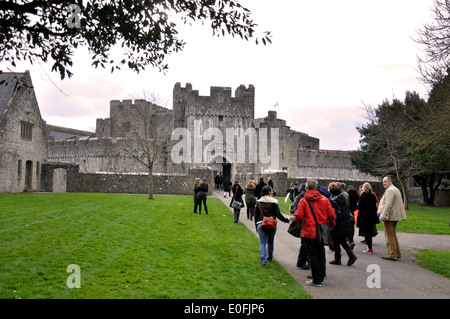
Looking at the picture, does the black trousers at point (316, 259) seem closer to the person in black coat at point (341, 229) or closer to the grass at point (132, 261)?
the grass at point (132, 261)

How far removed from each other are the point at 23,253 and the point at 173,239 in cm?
382

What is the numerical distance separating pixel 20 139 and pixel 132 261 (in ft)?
73.3

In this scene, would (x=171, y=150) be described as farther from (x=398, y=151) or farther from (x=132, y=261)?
(x=132, y=261)

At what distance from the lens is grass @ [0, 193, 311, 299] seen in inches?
228

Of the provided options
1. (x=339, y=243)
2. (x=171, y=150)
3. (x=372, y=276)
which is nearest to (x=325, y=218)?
(x=372, y=276)

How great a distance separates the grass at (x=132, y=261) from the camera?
5801 mm

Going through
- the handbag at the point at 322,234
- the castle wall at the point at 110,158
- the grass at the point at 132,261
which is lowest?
the grass at the point at 132,261

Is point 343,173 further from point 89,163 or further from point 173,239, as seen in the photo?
point 173,239

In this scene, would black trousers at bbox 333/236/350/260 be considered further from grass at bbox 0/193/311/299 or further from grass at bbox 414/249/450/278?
grass at bbox 414/249/450/278

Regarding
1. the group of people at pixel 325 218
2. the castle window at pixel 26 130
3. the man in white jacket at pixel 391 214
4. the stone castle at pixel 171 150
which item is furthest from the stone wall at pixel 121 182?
the man in white jacket at pixel 391 214

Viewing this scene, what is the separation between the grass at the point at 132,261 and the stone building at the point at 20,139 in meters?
13.6

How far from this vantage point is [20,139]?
25625 mm

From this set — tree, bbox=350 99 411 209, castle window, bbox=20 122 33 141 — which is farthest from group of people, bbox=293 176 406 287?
castle window, bbox=20 122 33 141

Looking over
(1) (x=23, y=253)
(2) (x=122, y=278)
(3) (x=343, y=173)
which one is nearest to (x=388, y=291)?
(2) (x=122, y=278)
